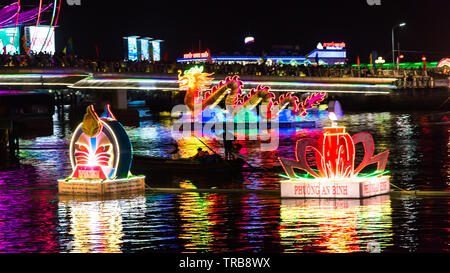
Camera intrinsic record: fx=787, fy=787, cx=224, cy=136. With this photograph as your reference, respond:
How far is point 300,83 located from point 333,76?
6.16 meters

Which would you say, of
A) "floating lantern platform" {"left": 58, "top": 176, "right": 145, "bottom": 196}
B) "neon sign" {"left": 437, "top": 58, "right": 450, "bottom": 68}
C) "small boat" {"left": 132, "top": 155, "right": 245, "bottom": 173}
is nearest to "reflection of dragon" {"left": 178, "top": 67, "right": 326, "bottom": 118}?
"small boat" {"left": 132, "top": 155, "right": 245, "bottom": 173}

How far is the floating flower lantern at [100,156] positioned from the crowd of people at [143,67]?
44.6 m

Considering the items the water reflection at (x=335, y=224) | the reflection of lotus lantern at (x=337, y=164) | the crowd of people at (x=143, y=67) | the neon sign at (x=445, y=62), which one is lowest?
the water reflection at (x=335, y=224)

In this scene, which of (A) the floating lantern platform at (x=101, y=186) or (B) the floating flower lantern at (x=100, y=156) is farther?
(A) the floating lantern platform at (x=101, y=186)

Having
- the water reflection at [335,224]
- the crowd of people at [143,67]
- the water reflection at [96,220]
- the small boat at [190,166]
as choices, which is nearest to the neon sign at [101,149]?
the water reflection at [96,220]

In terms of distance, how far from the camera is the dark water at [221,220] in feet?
50.5

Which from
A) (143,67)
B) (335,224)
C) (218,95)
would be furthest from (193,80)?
(335,224)

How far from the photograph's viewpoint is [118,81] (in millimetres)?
76438

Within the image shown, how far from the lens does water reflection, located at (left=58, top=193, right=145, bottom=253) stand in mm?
15732

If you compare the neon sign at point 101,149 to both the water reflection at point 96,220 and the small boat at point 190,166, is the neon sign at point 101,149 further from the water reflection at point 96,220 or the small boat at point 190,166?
the small boat at point 190,166

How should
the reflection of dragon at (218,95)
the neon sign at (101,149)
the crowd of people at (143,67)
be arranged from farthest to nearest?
the crowd of people at (143,67) < the reflection of dragon at (218,95) < the neon sign at (101,149)

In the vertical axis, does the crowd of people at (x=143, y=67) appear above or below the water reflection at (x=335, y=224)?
above

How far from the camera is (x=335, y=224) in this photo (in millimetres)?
17297
